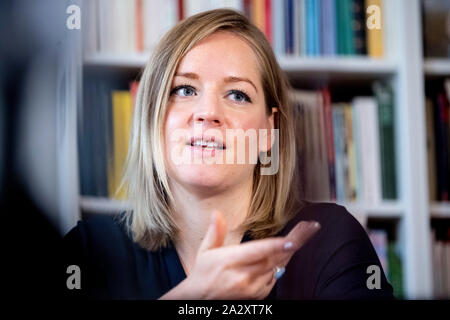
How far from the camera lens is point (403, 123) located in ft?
3.65

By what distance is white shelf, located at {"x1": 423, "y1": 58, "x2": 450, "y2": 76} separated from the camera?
114 cm

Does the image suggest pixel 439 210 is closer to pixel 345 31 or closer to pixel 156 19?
pixel 345 31

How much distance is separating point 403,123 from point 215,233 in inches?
19.3

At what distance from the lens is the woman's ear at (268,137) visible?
1033 millimetres

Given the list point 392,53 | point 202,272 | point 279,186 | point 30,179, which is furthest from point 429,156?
point 30,179

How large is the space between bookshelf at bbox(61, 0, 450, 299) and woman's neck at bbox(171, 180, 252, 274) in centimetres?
14

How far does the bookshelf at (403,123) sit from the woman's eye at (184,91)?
5.0 inches

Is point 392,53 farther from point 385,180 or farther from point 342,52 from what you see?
point 385,180

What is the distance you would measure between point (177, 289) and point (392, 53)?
70 centimetres

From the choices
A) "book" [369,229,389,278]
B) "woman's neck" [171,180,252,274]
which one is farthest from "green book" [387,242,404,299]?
"woman's neck" [171,180,252,274]

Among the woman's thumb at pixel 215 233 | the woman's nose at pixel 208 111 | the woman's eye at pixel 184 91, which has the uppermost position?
the woman's eye at pixel 184 91

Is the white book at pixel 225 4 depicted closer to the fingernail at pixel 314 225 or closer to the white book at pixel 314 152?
the white book at pixel 314 152

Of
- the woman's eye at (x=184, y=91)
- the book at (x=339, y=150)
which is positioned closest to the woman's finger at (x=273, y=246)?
the book at (x=339, y=150)

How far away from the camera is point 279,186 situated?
41.5 inches
